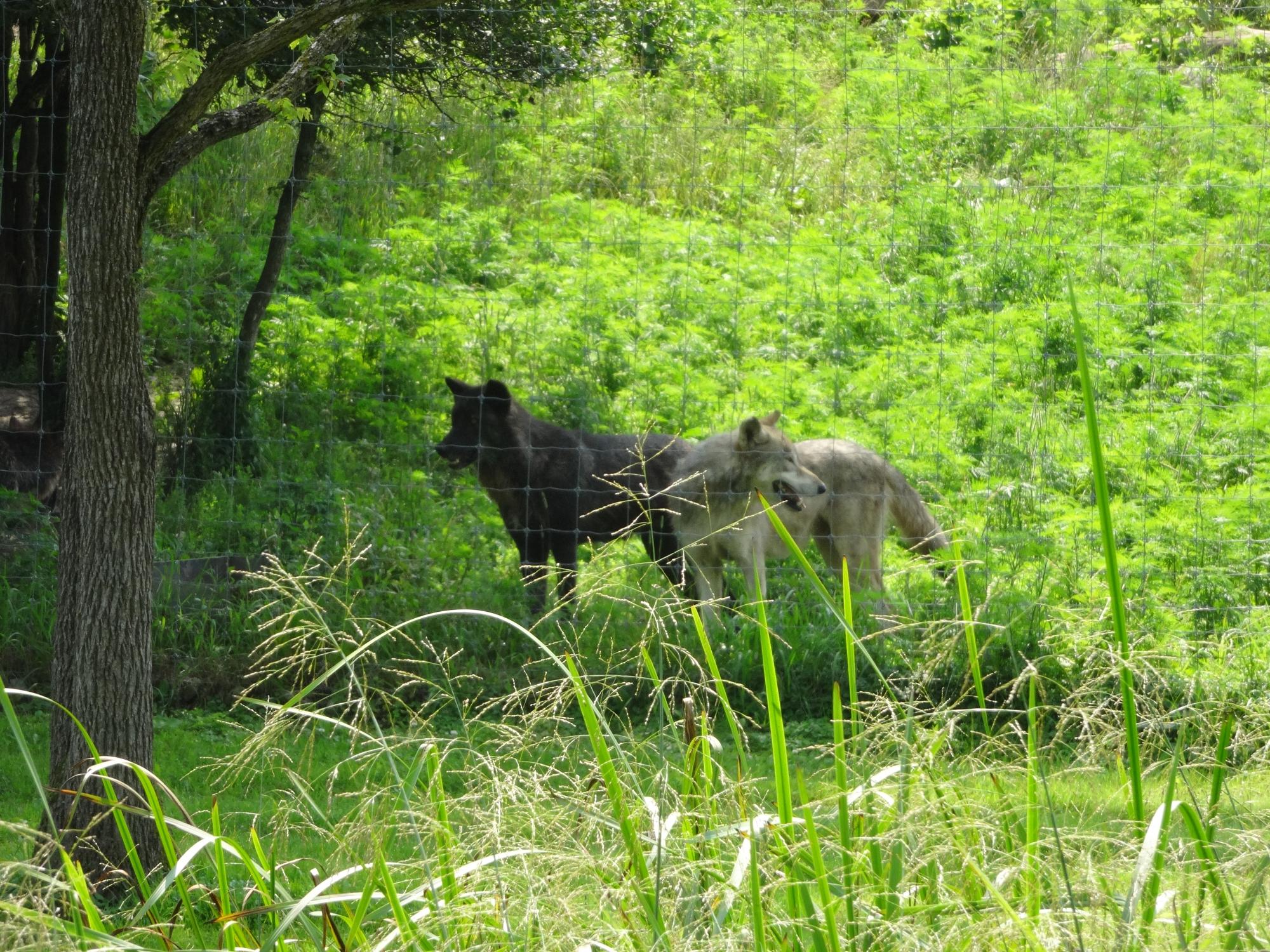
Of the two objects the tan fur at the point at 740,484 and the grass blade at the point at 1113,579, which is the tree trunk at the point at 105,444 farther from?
the tan fur at the point at 740,484

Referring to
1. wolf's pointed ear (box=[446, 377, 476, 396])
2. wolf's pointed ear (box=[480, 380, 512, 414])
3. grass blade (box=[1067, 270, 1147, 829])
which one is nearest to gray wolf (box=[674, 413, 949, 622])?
wolf's pointed ear (box=[480, 380, 512, 414])

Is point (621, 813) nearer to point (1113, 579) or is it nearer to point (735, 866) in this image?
point (735, 866)

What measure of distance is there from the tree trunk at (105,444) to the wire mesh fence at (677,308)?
1.93ft

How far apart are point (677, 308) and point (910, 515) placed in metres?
3.25

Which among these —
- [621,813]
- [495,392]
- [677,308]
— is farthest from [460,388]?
[621,813]

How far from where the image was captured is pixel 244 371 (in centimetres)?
879

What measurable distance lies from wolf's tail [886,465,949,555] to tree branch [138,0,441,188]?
4.75m

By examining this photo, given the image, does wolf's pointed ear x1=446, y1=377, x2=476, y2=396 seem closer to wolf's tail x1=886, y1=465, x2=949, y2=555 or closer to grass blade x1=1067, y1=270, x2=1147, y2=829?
wolf's tail x1=886, y1=465, x2=949, y2=555

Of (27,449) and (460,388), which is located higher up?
(460,388)

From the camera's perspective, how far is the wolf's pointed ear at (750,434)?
25.1 feet

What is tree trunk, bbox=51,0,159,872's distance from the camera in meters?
4.11

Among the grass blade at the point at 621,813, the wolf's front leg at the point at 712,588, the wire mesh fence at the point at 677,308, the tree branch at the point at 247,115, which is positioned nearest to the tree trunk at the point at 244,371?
the wire mesh fence at the point at 677,308

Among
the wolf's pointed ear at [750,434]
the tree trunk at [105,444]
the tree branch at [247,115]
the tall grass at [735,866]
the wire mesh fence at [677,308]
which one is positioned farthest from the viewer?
the wolf's pointed ear at [750,434]

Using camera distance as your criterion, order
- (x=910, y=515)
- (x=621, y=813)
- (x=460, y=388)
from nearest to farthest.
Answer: (x=621, y=813) → (x=460, y=388) → (x=910, y=515)
